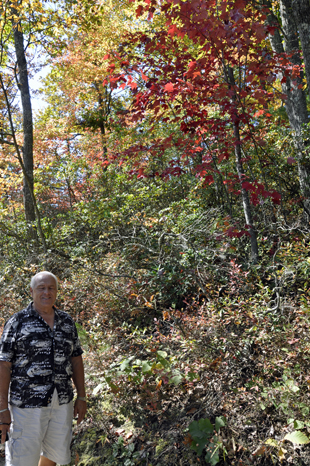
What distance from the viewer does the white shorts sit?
259 cm

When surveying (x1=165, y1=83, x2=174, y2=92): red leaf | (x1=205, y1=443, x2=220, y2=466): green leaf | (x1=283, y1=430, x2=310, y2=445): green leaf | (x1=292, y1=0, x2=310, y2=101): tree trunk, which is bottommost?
(x1=205, y1=443, x2=220, y2=466): green leaf

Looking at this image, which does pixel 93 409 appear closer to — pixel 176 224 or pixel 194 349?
pixel 194 349

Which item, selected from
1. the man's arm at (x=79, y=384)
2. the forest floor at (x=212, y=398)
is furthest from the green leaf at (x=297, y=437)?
the man's arm at (x=79, y=384)

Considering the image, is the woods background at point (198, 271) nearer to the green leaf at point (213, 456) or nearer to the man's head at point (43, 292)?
the green leaf at point (213, 456)

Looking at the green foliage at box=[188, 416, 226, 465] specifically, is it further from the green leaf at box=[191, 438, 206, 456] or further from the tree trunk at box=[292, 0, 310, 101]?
the tree trunk at box=[292, 0, 310, 101]

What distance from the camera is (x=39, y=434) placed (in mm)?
2652

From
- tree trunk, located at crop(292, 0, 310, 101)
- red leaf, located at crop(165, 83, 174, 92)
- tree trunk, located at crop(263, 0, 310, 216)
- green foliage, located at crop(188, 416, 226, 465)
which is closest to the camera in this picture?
green foliage, located at crop(188, 416, 226, 465)

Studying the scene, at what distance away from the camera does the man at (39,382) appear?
2.62m

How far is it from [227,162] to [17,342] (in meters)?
5.31

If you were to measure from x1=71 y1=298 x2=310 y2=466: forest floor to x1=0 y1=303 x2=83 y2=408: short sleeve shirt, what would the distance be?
2.66 feet

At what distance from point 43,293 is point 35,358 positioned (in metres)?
0.51

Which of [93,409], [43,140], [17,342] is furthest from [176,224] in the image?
[43,140]

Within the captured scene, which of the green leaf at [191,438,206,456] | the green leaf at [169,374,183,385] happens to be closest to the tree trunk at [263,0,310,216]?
the green leaf at [169,374,183,385]

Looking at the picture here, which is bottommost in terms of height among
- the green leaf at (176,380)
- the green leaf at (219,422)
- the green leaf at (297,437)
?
the green leaf at (219,422)
